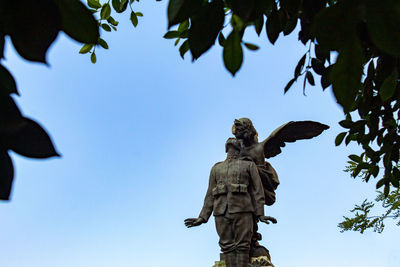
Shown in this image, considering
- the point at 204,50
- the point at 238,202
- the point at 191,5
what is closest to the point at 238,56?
the point at 204,50

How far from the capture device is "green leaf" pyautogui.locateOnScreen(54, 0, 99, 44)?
691 mm

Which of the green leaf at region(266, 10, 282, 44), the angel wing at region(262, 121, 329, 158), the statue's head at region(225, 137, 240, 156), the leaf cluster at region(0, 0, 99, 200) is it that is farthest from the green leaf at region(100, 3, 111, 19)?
the angel wing at region(262, 121, 329, 158)

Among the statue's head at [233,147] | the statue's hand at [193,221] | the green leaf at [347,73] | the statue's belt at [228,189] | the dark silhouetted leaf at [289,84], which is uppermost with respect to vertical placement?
the statue's head at [233,147]

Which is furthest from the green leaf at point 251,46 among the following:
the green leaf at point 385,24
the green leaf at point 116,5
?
the green leaf at point 116,5

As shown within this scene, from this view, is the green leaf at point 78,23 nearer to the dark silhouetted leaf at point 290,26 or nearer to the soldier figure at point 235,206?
the dark silhouetted leaf at point 290,26

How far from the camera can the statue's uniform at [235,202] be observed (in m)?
5.58

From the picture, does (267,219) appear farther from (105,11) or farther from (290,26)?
(290,26)

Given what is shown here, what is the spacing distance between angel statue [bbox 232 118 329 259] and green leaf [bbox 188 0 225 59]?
5.29 m

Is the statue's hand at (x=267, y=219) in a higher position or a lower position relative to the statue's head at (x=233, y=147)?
lower

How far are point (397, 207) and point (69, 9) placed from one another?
987 cm

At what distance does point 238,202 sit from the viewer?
18.6 feet

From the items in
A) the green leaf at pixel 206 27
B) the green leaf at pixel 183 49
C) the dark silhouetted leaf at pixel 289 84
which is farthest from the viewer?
the dark silhouetted leaf at pixel 289 84

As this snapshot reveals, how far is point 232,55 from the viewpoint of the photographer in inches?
30.0

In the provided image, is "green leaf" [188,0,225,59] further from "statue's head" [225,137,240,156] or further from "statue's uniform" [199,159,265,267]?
"statue's head" [225,137,240,156]
